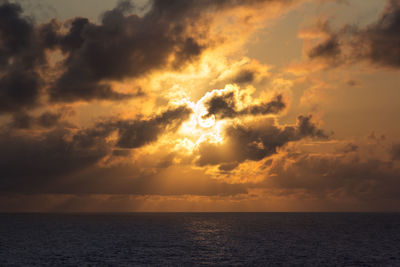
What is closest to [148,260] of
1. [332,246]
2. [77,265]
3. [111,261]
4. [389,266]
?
[111,261]

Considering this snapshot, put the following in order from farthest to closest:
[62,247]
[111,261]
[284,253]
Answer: [62,247] < [284,253] < [111,261]

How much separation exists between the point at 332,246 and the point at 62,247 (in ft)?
225

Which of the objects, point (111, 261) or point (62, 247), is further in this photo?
point (62, 247)

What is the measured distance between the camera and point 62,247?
330 feet

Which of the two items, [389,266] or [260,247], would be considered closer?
[389,266]

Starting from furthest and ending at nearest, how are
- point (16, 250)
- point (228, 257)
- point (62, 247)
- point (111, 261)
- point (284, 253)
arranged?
point (62, 247) < point (16, 250) < point (284, 253) < point (228, 257) < point (111, 261)

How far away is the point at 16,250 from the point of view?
94.1 meters

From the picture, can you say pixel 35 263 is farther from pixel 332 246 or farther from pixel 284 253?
pixel 332 246

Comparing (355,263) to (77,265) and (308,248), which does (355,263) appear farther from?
(77,265)

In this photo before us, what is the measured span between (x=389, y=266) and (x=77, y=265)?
55.0m

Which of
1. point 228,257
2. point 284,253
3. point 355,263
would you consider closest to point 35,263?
point 228,257

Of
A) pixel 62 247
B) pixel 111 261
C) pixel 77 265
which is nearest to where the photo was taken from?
pixel 77 265

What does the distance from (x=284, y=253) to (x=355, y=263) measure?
55.3 feet

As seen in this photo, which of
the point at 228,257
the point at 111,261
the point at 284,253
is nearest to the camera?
the point at 111,261
